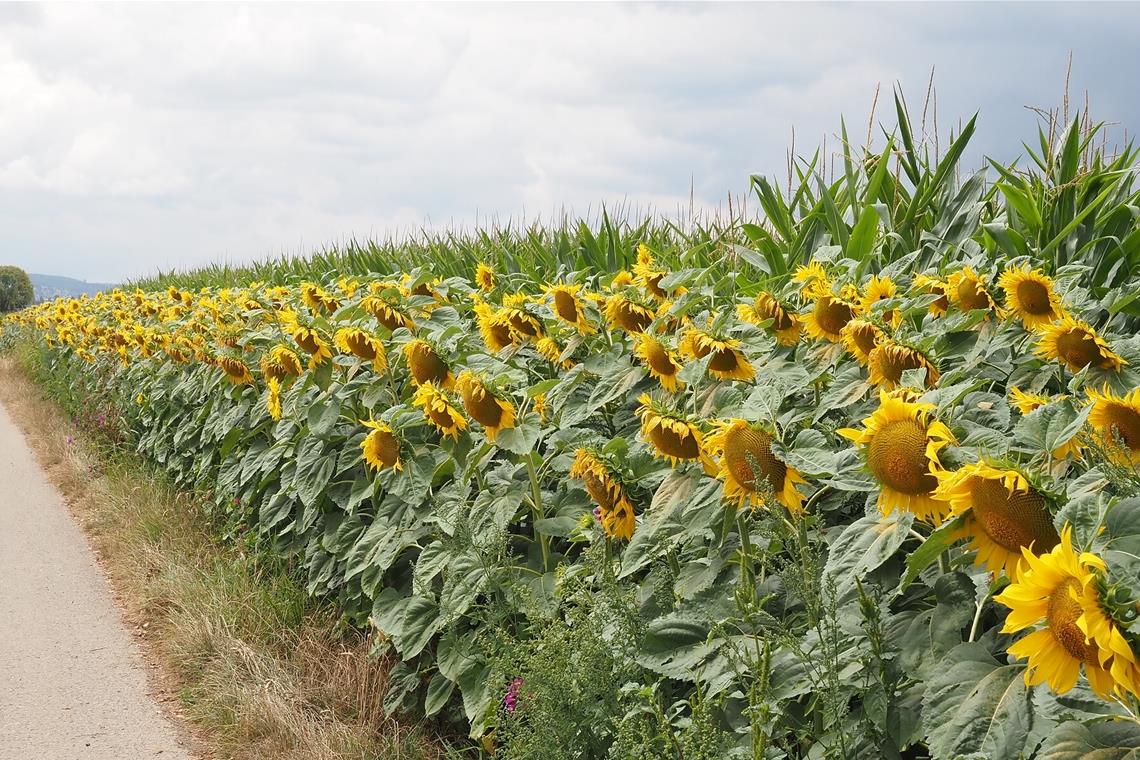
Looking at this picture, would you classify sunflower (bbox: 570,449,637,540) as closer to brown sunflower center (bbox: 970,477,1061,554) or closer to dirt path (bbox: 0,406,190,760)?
brown sunflower center (bbox: 970,477,1061,554)

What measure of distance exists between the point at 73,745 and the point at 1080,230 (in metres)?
4.22

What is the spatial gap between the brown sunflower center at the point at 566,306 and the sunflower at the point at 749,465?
115cm

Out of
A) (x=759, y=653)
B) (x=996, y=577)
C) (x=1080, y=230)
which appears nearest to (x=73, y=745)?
(x=759, y=653)

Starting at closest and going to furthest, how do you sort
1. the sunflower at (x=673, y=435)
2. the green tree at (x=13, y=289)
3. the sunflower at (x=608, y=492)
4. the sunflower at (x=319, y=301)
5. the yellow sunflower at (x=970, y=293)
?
the sunflower at (x=673, y=435) < the sunflower at (x=608, y=492) < the yellow sunflower at (x=970, y=293) < the sunflower at (x=319, y=301) < the green tree at (x=13, y=289)

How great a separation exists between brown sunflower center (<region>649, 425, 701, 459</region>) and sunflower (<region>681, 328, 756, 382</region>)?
0.33m

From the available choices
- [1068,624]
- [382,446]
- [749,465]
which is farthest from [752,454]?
[382,446]

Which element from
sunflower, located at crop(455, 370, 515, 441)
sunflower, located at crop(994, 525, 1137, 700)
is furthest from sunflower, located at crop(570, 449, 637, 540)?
sunflower, located at crop(994, 525, 1137, 700)

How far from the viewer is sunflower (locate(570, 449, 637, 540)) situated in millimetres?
2375

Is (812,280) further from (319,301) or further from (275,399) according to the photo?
(319,301)

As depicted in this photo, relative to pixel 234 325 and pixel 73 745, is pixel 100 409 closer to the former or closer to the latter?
pixel 234 325

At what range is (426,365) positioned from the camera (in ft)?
10.5

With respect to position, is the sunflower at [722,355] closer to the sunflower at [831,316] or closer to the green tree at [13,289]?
the sunflower at [831,316]

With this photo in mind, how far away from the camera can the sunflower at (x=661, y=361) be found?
260cm

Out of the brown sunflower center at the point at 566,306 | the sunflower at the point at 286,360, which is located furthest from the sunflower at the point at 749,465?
the sunflower at the point at 286,360
